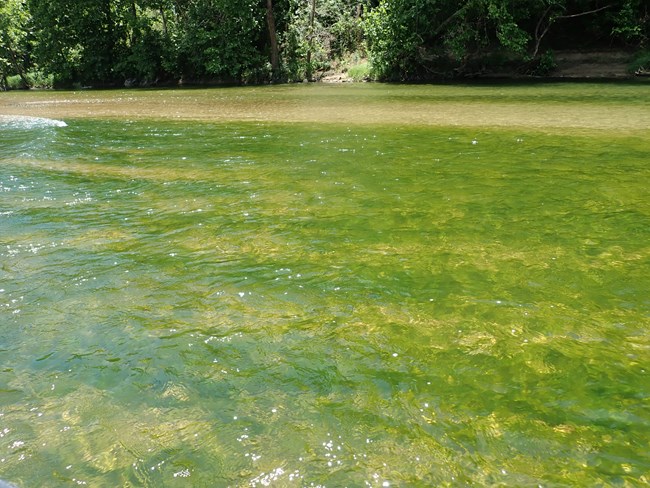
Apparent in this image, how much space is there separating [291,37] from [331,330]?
3098 centimetres

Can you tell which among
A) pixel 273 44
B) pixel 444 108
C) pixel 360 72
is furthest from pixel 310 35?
pixel 444 108

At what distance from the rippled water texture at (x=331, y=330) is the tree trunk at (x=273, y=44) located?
83.8ft

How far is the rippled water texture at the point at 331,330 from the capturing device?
2262mm

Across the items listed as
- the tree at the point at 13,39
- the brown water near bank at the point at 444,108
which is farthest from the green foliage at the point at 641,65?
the tree at the point at 13,39

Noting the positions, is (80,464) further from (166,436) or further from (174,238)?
(174,238)

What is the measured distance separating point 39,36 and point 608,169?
1580 inches

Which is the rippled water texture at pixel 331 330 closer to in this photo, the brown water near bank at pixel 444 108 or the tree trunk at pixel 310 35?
the brown water near bank at pixel 444 108

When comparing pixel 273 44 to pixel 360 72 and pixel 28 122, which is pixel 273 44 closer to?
pixel 360 72

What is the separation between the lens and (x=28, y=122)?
1445 cm

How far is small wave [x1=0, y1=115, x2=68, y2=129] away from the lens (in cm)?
1358

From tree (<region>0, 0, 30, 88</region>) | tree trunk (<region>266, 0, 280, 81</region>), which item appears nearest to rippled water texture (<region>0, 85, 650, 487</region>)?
tree trunk (<region>266, 0, 280, 81</region>)

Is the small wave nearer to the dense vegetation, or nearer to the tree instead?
the dense vegetation

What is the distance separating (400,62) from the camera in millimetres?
25969

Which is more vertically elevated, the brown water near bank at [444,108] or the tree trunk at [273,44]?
the tree trunk at [273,44]
